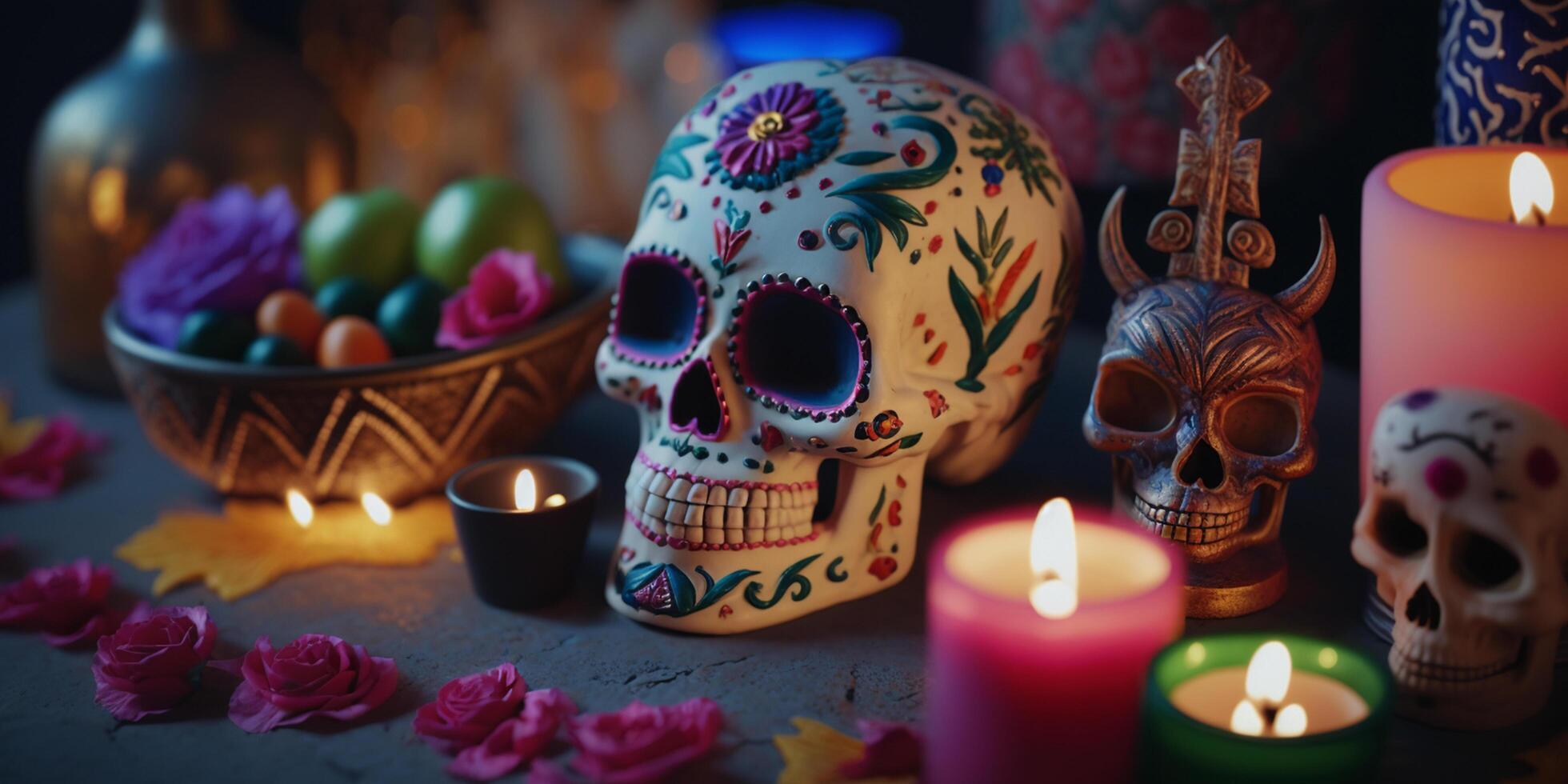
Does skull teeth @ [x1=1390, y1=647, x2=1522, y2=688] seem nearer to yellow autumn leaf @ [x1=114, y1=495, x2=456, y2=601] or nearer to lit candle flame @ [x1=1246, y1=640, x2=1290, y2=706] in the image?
lit candle flame @ [x1=1246, y1=640, x2=1290, y2=706]

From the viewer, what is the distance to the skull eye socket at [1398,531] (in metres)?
0.87

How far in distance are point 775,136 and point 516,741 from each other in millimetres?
462

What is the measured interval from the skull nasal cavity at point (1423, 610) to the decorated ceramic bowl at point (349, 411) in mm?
716

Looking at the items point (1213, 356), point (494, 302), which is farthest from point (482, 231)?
point (1213, 356)

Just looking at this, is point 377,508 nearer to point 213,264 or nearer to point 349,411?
point 349,411

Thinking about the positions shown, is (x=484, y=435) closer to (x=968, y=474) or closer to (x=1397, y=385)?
(x=968, y=474)

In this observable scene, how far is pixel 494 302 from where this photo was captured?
1.25 meters

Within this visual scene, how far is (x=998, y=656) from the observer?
2.48ft

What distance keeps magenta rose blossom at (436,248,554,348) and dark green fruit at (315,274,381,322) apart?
0.28ft

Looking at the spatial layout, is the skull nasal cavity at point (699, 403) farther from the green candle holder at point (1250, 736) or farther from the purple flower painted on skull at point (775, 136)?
the green candle holder at point (1250, 736)

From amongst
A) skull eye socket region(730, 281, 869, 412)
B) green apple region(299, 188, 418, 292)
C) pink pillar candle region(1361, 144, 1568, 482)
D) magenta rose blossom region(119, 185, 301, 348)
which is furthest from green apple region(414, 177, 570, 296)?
pink pillar candle region(1361, 144, 1568, 482)

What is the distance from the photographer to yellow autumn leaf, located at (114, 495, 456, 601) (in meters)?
1.13

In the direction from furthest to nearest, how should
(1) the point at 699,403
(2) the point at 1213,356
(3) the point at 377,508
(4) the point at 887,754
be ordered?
(3) the point at 377,508 → (1) the point at 699,403 → (2) the point at 1213,356 → (4) the point at 887,754

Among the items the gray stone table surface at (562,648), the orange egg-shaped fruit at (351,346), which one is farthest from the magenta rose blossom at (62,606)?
the orange egg-shaped fruit at (351,346)
